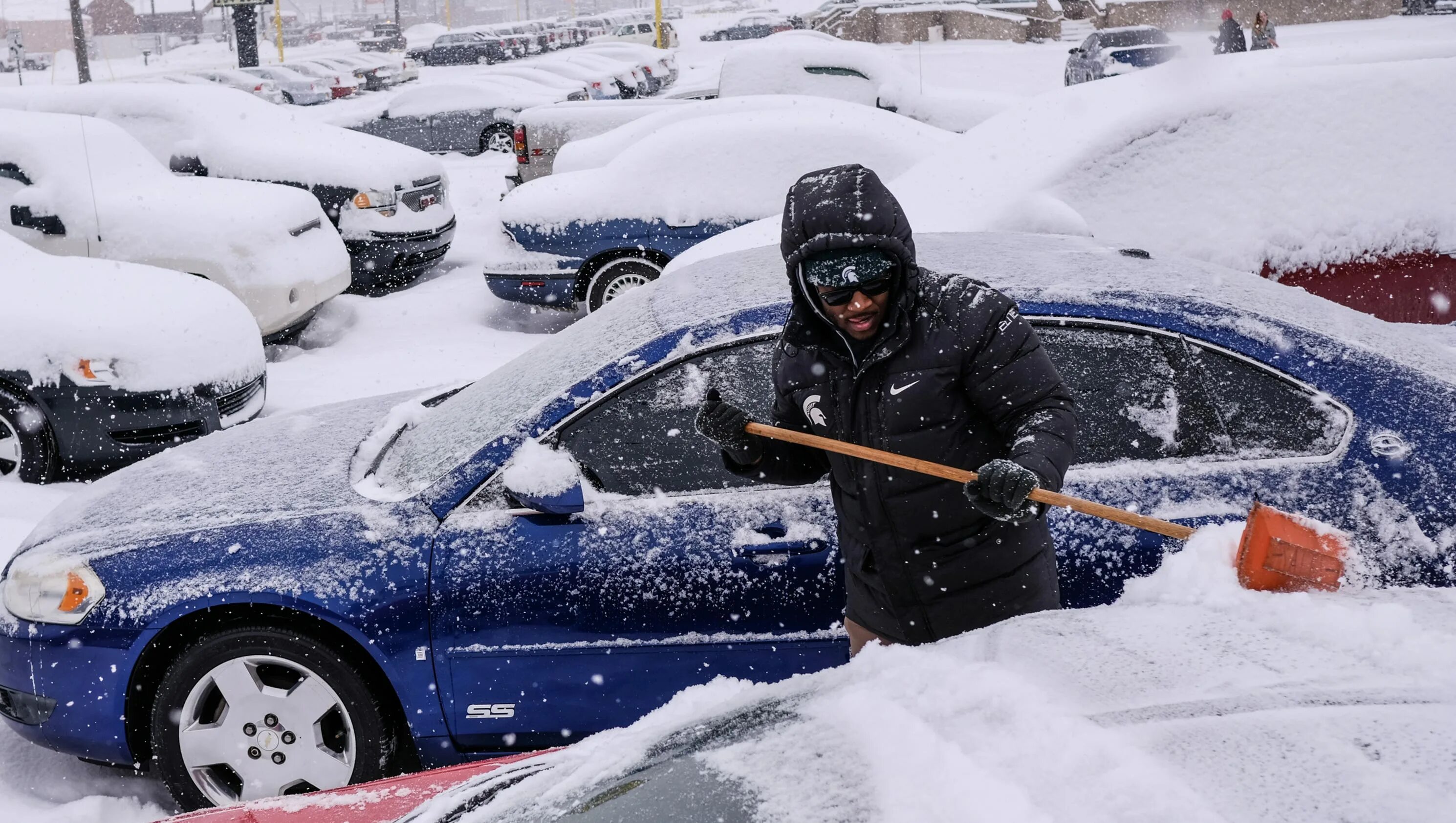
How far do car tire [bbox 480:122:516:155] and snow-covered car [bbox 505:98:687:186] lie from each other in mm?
7089

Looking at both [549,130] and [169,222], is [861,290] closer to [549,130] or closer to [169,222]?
[169,222]

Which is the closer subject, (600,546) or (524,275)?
(600,546)

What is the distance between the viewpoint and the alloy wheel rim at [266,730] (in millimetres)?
3102

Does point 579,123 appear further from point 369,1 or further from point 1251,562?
point 369,1

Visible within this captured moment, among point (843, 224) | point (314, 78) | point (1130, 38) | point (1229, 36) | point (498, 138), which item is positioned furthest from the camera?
point (314, 78)

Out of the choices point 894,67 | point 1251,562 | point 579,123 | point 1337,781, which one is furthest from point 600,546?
point 894,67

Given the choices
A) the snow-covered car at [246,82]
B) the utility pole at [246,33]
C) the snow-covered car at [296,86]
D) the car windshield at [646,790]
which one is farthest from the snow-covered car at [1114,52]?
the utility pole at [246,33]

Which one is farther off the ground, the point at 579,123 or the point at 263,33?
the point at 263,33

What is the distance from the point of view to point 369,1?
261 ft

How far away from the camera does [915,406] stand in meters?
2.40

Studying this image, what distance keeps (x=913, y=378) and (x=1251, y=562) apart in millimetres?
731

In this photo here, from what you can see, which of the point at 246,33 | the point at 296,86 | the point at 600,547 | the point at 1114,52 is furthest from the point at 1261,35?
the point at 246,33

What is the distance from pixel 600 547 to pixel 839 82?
37.6ft

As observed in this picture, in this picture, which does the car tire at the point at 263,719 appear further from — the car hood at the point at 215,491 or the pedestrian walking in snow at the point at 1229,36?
the pedestrian walking in snow at the point at 1229,36
